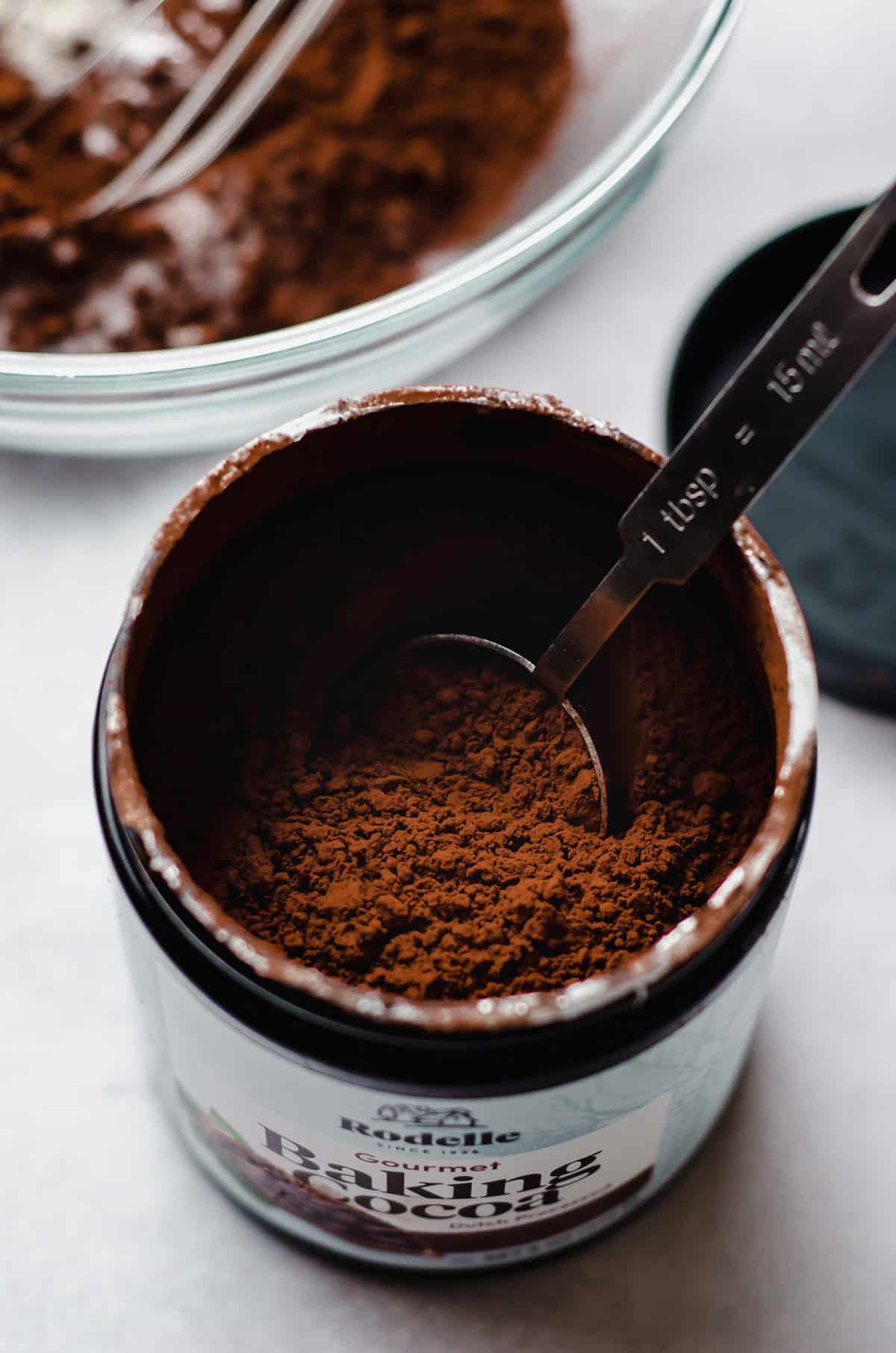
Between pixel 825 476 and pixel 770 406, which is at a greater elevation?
pixel 770 406

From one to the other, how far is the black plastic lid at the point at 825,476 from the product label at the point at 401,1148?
318 millimetres

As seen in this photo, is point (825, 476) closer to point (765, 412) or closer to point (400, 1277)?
point (765, 412)

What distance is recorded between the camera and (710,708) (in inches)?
22.3

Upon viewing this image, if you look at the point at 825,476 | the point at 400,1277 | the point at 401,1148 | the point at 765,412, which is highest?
the point at 765,412

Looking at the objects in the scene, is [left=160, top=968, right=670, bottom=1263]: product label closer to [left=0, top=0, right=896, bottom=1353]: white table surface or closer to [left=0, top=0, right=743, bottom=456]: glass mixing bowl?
[left=0, top=0, right=896, bottom=1353]: white table surface

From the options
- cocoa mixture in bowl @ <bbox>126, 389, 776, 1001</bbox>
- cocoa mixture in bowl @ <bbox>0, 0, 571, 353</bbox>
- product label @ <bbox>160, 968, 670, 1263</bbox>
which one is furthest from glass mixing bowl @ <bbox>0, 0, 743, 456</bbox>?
product label @ <bbox>160, 968, 670, 1263</bbox>

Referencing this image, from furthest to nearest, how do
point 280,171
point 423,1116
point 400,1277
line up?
1. point 280,171
2. point 400,1277
3. point 423,1116

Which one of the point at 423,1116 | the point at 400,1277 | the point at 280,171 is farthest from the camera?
the point at 280,171

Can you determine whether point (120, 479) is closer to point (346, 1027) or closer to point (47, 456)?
point (47, 456)

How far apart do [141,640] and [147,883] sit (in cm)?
8

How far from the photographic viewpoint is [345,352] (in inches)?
28.9

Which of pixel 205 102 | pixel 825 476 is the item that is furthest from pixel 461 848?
pixel 205 102

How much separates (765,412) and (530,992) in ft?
0.70

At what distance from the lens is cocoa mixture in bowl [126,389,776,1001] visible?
510mm
